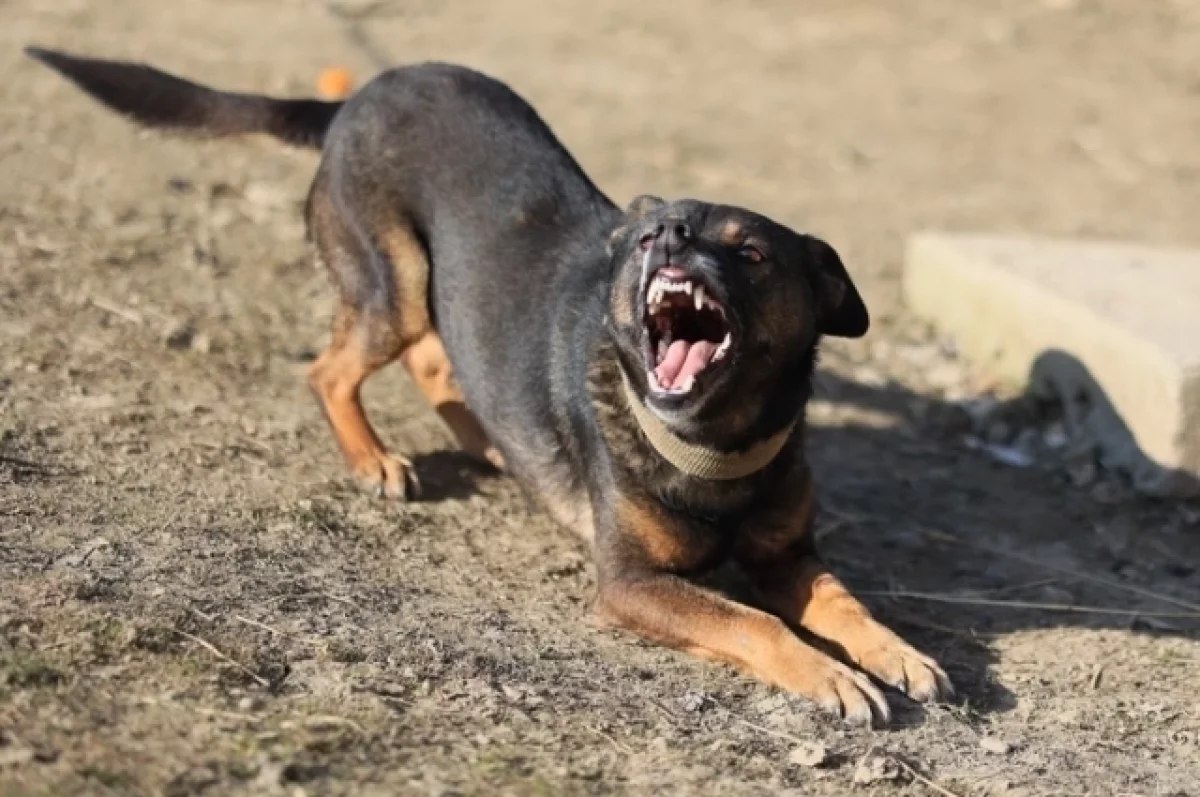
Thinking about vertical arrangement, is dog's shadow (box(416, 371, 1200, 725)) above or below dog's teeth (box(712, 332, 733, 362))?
below

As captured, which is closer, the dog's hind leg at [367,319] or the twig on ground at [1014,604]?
the twig on ground at [1014,604]

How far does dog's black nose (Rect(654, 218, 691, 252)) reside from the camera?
4922 mm

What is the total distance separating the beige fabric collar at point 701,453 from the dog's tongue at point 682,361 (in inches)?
7.7

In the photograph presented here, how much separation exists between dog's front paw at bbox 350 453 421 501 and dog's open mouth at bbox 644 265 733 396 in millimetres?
1317

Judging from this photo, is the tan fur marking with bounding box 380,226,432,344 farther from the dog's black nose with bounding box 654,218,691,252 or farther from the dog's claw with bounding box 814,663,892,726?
the dog's claw with bounding box 814,663,892,726

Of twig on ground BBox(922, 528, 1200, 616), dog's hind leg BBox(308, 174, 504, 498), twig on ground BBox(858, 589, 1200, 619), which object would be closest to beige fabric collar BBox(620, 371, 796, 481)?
twig on ground BBox(858, 589, 1200, 619)

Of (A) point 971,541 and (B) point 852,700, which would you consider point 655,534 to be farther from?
(A) point 971,541

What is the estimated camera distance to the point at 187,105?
261 inches

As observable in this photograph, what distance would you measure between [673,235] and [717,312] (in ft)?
0.87

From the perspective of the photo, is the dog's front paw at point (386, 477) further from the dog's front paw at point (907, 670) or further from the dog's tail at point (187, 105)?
the dog's front paw at point (907, 670)

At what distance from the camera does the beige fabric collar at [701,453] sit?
17.3ft

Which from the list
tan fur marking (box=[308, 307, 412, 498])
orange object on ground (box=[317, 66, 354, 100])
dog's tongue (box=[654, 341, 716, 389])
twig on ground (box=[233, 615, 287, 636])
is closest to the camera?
twig on ground (box=[233, 615, 287, 636])

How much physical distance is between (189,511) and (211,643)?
1047 millimetres

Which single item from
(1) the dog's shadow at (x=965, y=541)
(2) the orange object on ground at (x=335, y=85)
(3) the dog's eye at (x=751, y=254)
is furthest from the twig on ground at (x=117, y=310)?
(3) the dog's eye at (x=751, y=254)
